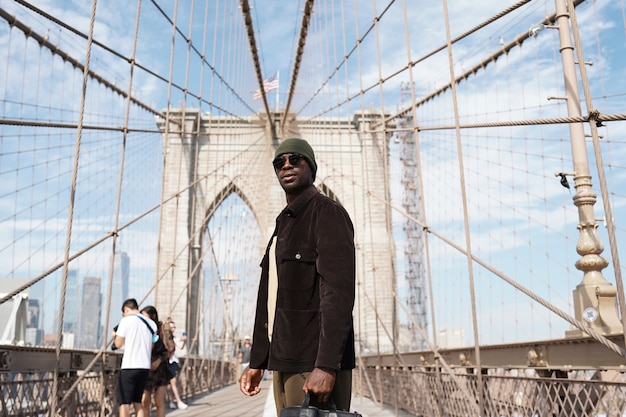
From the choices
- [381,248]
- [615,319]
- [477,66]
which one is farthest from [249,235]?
[615,319]

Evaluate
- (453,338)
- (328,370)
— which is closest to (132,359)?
(328,370)

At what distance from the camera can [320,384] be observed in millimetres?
1183

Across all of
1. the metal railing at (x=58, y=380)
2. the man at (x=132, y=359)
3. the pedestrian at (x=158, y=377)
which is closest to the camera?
the metal railing at (x=58, y=380)

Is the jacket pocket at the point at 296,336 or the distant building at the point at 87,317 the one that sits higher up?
the distant building at the point at 87,317

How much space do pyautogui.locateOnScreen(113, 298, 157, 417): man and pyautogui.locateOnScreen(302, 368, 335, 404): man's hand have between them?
230 centimetres

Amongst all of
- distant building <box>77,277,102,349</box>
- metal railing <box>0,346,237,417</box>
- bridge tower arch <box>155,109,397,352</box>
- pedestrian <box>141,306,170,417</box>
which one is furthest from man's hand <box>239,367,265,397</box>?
bridge tower arch <box>155,109,397,352</box>

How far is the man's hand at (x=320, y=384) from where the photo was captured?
3.87ft

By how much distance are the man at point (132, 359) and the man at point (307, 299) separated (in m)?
Result: 2.02

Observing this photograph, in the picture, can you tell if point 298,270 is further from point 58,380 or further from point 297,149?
point 58,380

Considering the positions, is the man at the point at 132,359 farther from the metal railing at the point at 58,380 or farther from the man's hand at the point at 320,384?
the man's hand at the point at 320,384

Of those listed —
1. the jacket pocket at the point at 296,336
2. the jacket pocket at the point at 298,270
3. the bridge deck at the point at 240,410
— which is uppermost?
the jacket pocket at the point at 298,270

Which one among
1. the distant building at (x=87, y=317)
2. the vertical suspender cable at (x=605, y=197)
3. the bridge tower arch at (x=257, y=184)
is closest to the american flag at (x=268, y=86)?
the bridge tower arch at (x=257, y=184)

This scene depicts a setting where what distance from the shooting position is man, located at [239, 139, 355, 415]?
1234 mm

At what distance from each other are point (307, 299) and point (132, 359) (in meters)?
2.25
